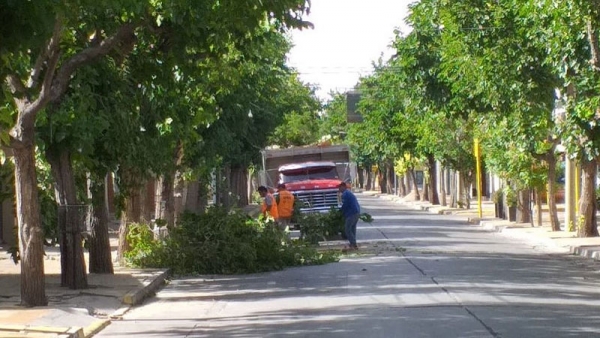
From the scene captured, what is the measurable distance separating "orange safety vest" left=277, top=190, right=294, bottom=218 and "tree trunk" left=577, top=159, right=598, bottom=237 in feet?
26.0

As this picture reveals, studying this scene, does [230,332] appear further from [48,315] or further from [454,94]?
[454,94]

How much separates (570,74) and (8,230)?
17.7 meters

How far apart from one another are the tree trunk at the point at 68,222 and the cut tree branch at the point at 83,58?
6.24 ft

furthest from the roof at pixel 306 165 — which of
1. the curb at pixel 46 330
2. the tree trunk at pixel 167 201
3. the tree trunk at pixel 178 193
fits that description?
the curb at pixel 46 330

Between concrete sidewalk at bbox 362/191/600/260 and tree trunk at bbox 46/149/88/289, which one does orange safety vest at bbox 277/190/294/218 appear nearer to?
concrete sidewalk at bbox 362/191/600/260

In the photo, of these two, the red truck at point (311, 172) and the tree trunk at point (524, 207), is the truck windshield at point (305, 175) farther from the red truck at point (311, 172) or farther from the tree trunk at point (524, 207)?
the tree trunk at point (524, 207)

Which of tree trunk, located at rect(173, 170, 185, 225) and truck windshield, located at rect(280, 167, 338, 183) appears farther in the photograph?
truck windshield, located at rect(280, 167, 338, 183)

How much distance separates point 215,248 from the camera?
24438 mm

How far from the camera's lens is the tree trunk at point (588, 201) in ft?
102

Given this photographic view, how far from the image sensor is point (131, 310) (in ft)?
58.7

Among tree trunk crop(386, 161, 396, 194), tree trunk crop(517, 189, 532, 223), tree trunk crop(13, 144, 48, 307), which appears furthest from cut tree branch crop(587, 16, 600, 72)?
tree trunk crop(386, 161, 396, 194)

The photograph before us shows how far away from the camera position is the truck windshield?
126ft

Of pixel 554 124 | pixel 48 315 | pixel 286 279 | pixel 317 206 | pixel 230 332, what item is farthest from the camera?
pixel 317 206

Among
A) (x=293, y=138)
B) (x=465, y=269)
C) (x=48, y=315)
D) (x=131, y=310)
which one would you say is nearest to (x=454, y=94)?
(x=465, y=269)
